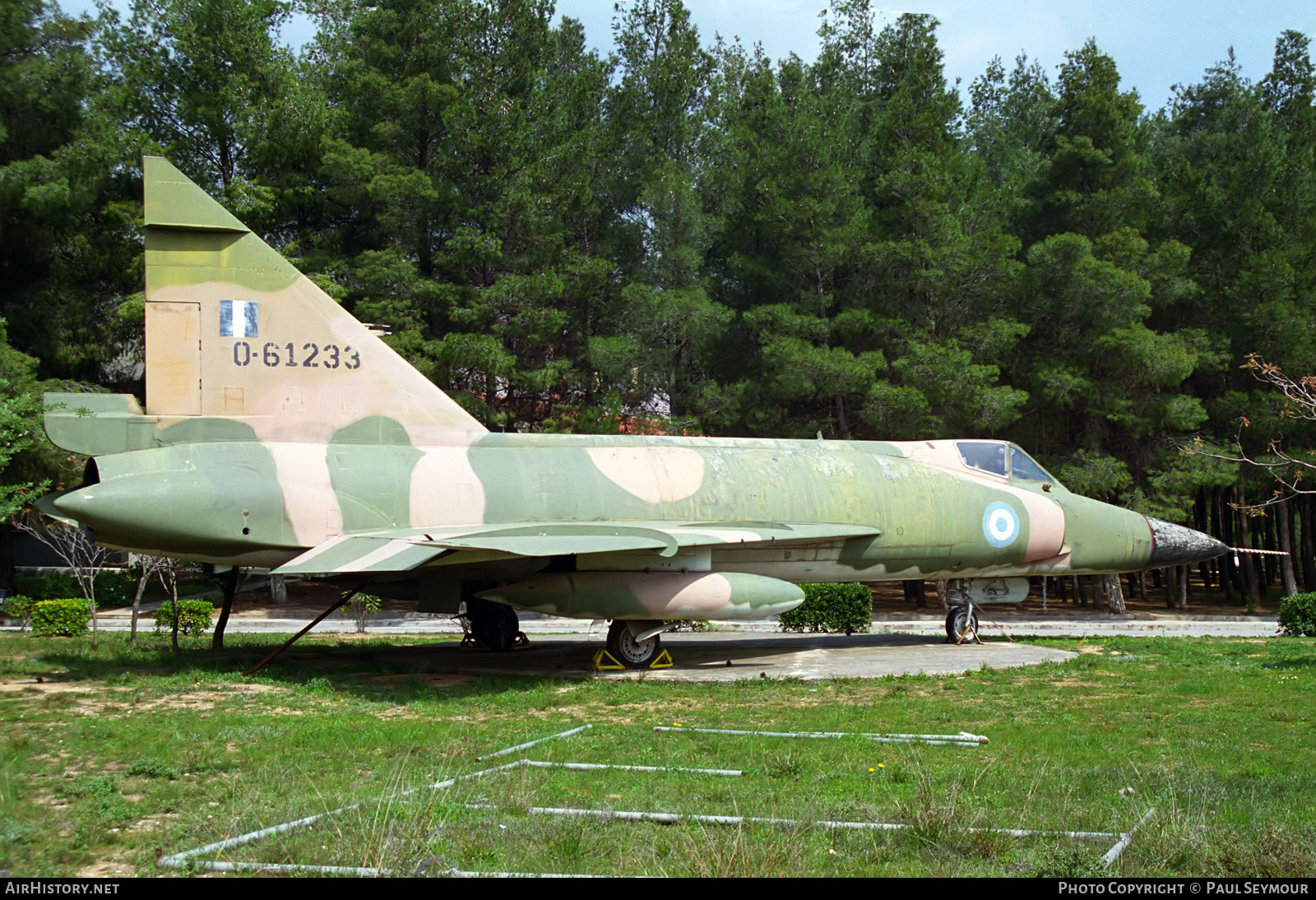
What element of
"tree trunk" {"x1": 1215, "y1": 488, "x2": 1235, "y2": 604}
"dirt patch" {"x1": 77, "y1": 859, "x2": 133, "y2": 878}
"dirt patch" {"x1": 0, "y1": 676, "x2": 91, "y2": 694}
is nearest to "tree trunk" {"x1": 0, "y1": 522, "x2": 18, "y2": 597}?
"dirt patch" {"x1": 0, "y1": 676, "x2": 91, "y2": 694}

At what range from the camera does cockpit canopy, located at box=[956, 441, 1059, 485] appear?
54.3 feet

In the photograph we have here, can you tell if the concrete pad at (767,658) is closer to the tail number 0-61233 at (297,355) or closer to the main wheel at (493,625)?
the main wheel at (493,625)

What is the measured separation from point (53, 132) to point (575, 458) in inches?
833

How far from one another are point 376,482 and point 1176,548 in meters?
13.4

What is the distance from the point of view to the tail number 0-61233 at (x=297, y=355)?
12.8m

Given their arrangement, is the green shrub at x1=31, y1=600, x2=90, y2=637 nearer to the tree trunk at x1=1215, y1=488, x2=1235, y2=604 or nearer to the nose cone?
the nose cone

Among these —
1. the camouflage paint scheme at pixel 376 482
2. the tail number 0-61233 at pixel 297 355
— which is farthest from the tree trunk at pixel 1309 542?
the tail number 0-61233 at pixel 297 355

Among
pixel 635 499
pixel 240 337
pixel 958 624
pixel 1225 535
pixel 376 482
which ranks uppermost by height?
pixel 240 337

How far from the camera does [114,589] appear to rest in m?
26.8

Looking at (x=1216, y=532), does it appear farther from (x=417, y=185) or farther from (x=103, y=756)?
(x=103, y=756)

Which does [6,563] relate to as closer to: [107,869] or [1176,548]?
[107,869]

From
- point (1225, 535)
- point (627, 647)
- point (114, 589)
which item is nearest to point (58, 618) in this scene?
point (627, 647)

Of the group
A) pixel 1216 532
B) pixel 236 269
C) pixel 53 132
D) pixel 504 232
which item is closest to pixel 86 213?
pixel 53 132

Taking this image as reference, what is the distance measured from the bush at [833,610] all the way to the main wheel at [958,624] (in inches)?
106
